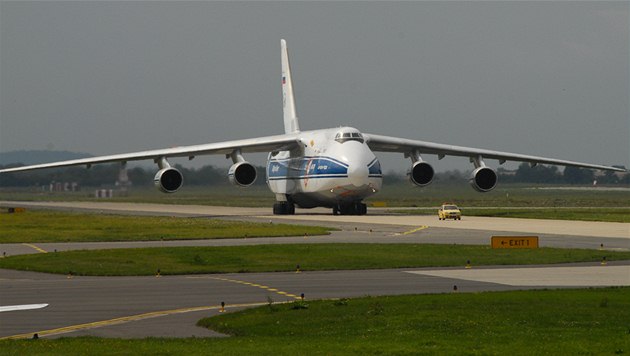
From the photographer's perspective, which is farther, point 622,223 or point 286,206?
point 286,206

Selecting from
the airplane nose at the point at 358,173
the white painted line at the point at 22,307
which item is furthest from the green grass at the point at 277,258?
the airplane nose at the point at 358,173

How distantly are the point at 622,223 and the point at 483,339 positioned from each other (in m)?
35.9

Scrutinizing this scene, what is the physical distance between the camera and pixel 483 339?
1549 centimetres

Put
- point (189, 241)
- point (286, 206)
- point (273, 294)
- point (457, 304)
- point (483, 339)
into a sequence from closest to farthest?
point (483, 339)
point (457, 304)
point (273, 294)
point (189, 241)
point (286, 206)

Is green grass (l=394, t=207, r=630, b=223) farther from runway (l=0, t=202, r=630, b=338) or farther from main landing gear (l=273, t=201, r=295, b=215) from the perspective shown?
runway (l=0, t=202, r=630, b=338)

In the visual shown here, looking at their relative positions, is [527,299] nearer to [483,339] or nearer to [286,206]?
[483,339]

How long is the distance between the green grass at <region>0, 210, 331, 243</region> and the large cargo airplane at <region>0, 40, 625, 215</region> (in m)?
4.49

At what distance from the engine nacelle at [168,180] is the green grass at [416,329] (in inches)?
1468

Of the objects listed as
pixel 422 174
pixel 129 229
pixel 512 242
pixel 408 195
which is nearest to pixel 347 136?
pixel 422 174

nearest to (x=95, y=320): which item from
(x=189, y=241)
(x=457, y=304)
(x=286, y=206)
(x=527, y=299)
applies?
(x=457, y=304)

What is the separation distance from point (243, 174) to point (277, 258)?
26141mm

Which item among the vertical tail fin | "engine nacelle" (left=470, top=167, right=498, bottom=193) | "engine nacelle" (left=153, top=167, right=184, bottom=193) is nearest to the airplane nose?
"engine nacelle" (left=470, top=167, right=498, bottom=193)

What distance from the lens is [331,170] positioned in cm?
5634

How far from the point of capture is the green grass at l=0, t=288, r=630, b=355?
1466 cm
